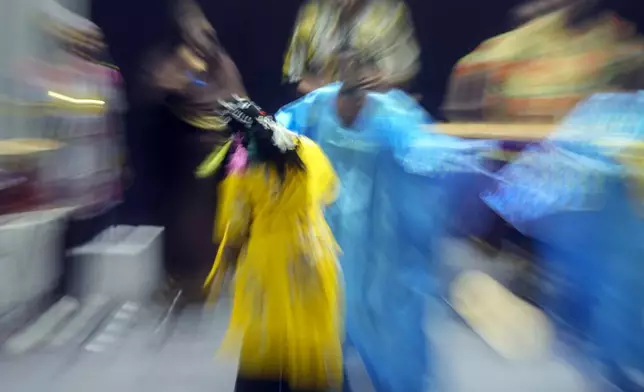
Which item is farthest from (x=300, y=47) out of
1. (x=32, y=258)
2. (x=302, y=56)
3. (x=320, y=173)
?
(x=32, y=258)

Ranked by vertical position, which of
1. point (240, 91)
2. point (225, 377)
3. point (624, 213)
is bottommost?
point (225, 377)

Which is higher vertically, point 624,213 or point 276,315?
point 624,213

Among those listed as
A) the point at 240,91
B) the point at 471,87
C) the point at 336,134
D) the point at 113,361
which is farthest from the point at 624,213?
the point at 113,361

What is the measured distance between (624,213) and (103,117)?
633 mm

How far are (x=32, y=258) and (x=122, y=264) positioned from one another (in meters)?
0.11

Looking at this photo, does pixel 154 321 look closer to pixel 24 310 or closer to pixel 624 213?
pixel 24 310

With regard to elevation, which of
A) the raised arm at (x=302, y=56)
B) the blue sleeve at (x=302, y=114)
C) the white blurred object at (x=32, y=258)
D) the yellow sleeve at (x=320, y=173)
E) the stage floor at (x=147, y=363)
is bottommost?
the stage floor at (x=147, y=363)

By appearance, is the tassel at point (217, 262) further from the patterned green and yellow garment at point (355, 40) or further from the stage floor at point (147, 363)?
the patterned green and yellow garment at point (355, 40)

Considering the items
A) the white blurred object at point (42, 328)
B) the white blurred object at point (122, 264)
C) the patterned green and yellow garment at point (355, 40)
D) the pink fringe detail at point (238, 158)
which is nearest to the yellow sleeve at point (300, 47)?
the patterned green and yellow garment at point (355, 40)

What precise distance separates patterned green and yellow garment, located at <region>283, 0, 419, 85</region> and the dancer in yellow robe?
3.8 inches

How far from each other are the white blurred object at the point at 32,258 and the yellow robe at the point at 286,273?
7.6 inches

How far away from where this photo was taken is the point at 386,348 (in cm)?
81

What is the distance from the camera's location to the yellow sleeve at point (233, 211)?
75 cm

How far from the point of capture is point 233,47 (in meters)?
0.78
